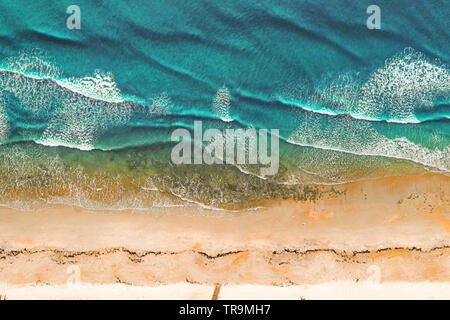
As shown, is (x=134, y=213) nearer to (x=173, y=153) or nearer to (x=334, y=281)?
(x=173, y=153)

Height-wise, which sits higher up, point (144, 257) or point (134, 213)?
point (134, 213)

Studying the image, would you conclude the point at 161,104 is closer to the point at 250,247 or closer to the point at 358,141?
the point at 250,247

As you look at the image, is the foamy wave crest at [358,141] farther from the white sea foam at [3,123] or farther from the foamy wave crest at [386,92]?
the white sea foam at [3,123]

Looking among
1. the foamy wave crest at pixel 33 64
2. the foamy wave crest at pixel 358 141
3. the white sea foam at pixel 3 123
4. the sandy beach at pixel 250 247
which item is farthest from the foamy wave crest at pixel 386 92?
the white sea foam at pixel 3 123
